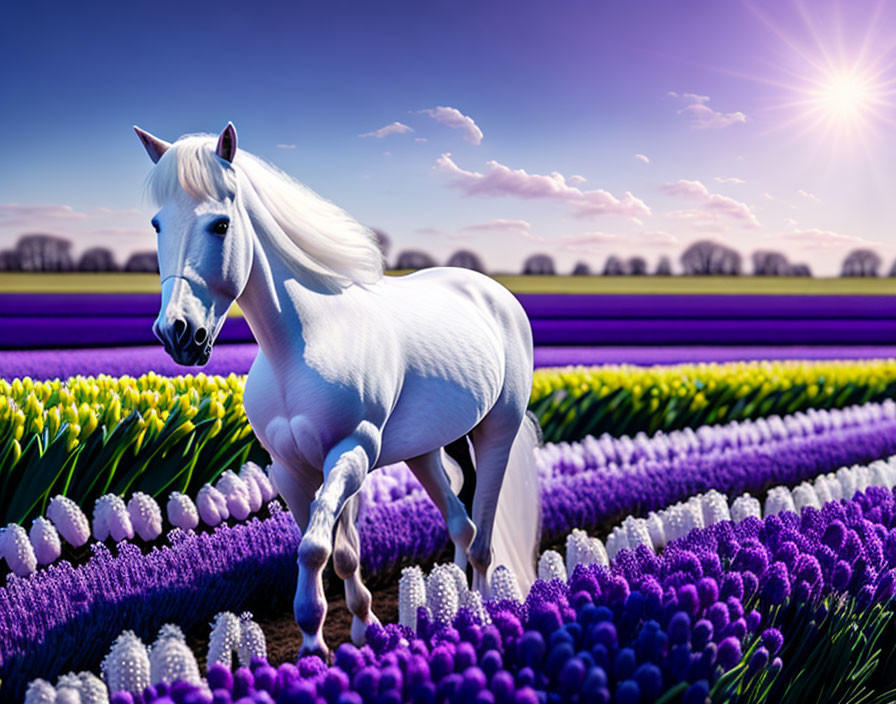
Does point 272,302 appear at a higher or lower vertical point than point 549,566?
higher

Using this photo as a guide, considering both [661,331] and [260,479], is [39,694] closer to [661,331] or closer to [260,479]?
[260,479]

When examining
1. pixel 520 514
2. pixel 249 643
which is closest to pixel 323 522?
pixel 249 643

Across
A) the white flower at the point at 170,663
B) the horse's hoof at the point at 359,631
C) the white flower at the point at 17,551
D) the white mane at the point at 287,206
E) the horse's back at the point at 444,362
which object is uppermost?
the white mane at the point at 287,206

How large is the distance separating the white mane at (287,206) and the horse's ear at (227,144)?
18 mm

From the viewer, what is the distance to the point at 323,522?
166 cm

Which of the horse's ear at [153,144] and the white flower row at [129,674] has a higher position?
the horse's ear at [153,144]

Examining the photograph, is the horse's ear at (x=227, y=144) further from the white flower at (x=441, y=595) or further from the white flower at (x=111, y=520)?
the white flower at (x=111, y=520)

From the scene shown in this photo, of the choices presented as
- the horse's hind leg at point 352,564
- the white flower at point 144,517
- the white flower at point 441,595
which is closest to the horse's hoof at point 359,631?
the horse's hind leg at point 352,564

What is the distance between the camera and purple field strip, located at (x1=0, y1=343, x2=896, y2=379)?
612cm

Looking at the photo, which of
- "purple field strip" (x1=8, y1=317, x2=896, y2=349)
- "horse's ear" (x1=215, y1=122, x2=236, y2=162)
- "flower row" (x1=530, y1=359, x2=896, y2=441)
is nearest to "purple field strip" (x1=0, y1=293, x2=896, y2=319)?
"purple field strip" (x1=8, y1=317, x2=896, y2=349)

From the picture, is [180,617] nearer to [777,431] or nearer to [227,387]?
[227,387]

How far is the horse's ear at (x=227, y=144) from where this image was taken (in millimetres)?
1653

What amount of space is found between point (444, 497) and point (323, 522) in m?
0.85

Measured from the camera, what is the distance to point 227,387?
163 inches
